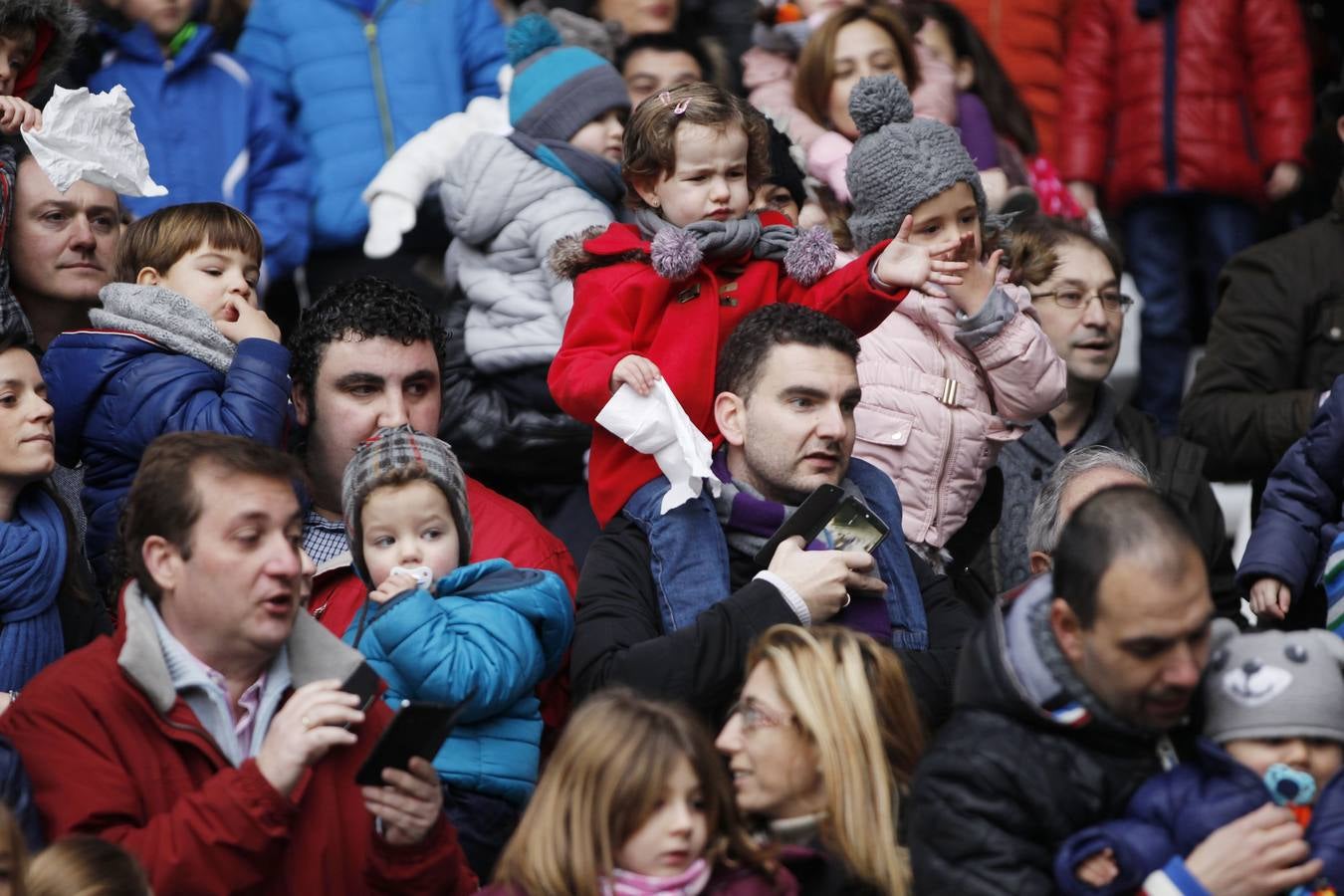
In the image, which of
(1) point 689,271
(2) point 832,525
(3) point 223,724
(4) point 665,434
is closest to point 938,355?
(1) point 689,271

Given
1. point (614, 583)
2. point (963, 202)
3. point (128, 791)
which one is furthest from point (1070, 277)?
point (128, 791)

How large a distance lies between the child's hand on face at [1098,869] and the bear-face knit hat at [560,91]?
140 inches

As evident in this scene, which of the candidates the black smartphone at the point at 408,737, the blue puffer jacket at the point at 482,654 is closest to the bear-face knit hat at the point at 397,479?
the blue puffer jacket at the point at 482,654

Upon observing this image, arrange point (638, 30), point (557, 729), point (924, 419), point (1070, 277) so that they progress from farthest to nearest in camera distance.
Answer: point (638, 30) < point (1070, 277) < point (924, 419) < point (557, 729)

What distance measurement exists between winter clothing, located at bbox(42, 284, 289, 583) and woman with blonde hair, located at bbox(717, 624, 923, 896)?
163 cm

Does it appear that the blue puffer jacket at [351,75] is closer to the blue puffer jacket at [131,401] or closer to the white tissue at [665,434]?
the blue puffer jacket at [131,401]

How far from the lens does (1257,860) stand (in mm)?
3887

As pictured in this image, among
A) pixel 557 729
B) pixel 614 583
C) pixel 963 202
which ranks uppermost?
pixel 963 202

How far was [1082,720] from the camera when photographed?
4.02 m

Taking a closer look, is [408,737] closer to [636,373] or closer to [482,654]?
[482,654]

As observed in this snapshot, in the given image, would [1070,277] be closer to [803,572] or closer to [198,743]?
[803,572]

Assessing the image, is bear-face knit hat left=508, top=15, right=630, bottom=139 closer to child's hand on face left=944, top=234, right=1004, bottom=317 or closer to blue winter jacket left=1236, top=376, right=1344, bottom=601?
child's hand on face left=944, top=234, right=1004, bottom=317

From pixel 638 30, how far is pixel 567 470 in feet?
7.14

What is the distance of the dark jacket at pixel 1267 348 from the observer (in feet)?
21.0
